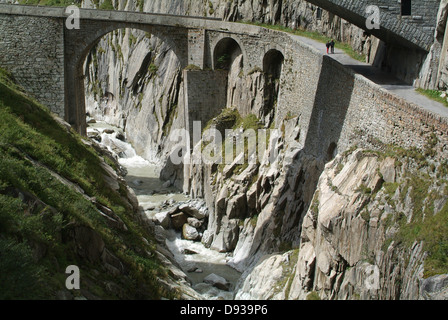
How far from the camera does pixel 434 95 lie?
70.4ft

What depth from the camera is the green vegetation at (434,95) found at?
20484 mm

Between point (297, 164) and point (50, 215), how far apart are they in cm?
1578

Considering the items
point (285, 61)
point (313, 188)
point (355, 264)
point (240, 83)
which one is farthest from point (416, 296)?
point (240, 83)

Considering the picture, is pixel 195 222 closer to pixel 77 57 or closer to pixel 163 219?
pixel 163 219

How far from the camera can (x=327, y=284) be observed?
18391mm

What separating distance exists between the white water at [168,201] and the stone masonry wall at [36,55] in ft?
27.7

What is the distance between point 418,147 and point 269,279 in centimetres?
900

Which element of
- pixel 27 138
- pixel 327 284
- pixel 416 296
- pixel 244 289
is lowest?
pixel 244 289

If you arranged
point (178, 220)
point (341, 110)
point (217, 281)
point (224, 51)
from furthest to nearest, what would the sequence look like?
point (224, 51), point (178, 220), point (217, 281), point (341, 110)

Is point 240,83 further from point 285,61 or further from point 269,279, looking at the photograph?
point 269,279
